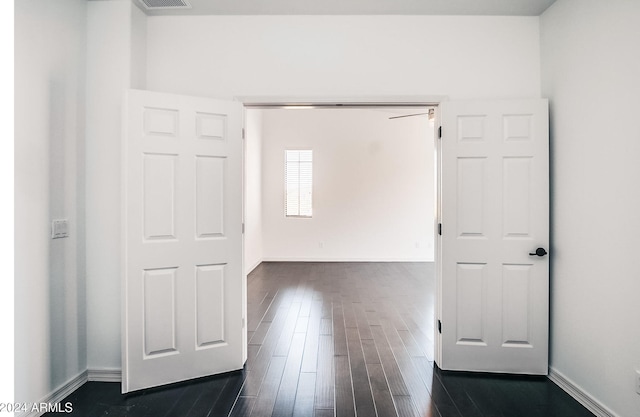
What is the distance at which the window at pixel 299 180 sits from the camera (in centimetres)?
780

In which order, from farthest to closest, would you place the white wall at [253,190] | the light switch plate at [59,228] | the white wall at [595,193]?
the white wall at [253,190]
the light switch plate at [59,228]
the white wall at [595,193]

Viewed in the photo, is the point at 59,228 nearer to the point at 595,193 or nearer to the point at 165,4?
the point at 165,4

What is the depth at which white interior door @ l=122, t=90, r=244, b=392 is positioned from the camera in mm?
2391

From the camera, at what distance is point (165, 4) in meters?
2.67

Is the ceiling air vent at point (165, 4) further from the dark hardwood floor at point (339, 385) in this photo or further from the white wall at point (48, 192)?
the dark hardwood floor at point (339, 385)

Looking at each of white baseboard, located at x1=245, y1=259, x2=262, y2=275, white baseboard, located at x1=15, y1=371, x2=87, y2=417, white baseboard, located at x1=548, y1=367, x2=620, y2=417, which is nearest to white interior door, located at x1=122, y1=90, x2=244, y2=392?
white baseboard, located at x1=15, y1=371, x2=87, y2=417

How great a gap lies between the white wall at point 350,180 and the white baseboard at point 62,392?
17.3ft

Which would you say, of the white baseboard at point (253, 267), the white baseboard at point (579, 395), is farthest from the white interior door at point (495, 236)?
the white baseboard at point (253, 267)

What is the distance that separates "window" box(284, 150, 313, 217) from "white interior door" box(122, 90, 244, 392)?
16.6 feet

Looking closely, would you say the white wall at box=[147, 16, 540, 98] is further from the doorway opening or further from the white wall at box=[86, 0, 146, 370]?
the doorway opening

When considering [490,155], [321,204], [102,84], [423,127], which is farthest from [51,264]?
[423,127]

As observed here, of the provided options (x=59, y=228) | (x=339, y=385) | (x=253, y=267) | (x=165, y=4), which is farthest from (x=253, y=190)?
(x=339, y=385)

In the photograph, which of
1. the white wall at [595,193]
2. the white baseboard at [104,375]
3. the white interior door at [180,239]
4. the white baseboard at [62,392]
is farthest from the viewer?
the white baseboard at [104,375]

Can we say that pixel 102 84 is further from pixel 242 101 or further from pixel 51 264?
pixel 51 264
